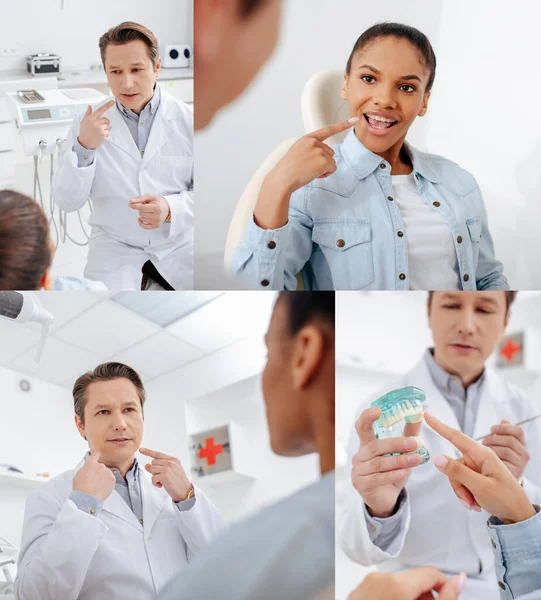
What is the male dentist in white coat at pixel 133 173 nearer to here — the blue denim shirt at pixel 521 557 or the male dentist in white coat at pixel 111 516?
the male dentist in white coat at pixel 111 516

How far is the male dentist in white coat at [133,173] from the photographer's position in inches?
86.0

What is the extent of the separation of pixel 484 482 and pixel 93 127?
4.72ft

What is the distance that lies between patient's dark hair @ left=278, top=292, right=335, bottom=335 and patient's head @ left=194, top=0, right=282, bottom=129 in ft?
1.80

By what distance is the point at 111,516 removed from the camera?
2127 millimetres

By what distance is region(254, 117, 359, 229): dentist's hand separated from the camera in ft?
7.29

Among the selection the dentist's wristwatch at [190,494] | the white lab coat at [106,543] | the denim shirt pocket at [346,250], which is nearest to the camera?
the white lab coat at [106,543]

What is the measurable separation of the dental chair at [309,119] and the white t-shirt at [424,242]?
26cm

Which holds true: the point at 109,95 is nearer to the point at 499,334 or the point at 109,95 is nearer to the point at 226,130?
the point at 226,130

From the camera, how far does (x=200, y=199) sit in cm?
229

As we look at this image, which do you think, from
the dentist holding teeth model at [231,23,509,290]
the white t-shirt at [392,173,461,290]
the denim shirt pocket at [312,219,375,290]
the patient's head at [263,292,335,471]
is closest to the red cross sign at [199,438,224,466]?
the patient's head at [263,292,335,471]

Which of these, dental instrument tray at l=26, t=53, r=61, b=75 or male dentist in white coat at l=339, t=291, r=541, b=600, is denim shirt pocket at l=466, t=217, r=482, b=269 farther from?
dental instrument tray at l=26, t=53, r=61, b=75

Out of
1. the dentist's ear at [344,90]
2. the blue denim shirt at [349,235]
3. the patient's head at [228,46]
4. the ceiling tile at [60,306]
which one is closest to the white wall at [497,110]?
the blue denim shirt at [349,235]

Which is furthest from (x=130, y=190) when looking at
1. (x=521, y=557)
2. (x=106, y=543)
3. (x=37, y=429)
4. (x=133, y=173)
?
(x=521, y=557)

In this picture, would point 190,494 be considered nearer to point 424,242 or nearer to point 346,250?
point 346,250
